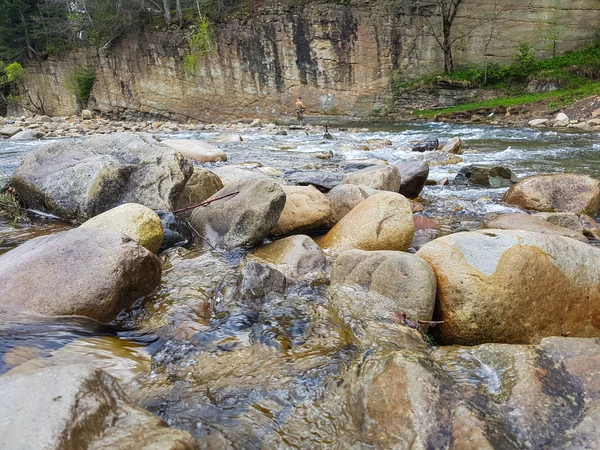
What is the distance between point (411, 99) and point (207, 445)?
2986 centimetres

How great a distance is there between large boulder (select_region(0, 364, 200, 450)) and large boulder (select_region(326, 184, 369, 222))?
402cm

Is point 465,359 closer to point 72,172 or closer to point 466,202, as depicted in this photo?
point 466,202

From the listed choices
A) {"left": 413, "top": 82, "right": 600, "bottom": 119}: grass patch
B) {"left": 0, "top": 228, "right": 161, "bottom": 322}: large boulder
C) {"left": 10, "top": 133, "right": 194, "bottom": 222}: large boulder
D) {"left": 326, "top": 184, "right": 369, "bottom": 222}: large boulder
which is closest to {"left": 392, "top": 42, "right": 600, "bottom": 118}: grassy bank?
{"left": 413, "top": 82, "right": 600, "bottom": 119}: grass patch

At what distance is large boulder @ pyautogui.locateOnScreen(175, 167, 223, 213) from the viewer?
597cm

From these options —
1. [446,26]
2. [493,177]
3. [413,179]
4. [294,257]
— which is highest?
[446,26]

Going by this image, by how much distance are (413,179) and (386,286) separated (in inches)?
169

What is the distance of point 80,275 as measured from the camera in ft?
10.5

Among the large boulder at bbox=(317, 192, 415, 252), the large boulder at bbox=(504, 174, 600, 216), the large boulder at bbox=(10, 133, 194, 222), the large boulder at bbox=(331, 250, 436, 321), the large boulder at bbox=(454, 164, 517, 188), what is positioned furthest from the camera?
the large boulder at bbox=(454, 164, 517, 188)

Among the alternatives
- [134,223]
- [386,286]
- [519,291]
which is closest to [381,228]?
[386,286]

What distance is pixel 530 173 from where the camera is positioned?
8641mm

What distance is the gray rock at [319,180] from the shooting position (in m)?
6.88

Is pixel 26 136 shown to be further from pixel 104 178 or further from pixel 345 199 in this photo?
pixel 345 199

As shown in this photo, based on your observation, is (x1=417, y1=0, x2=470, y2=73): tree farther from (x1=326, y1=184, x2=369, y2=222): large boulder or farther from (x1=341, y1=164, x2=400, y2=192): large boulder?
(x1=326, y1=184, x2=369, y2=222): large boulder

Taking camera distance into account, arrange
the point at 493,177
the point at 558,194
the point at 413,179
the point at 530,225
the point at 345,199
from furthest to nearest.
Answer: the point at 493,177 → the point at 413,179 → the point at 558,194 → the point at 345,199 → the point at 530,225
